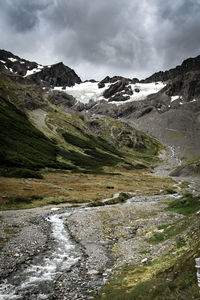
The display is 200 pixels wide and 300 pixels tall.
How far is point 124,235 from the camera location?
33594 mm

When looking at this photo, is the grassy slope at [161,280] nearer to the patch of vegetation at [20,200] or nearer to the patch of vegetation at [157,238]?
the patch of vegetation at [157,238]

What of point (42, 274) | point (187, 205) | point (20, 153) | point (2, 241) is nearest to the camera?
point (42, 274)

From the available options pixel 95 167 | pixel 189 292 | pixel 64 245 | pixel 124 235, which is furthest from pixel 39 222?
pixel 95 167

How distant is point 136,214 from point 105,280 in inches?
1221

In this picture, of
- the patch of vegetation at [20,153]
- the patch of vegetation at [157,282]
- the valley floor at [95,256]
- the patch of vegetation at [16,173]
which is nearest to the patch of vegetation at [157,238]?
the valley floor at [95,256]

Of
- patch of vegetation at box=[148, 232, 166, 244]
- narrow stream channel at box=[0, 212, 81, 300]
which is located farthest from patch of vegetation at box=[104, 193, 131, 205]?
patch of vegetation at box=[148, 232, 166, 244]

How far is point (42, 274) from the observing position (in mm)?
21438

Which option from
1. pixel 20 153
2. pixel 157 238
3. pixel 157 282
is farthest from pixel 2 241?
pixel 20 153

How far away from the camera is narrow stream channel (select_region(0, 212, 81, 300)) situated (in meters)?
18.1

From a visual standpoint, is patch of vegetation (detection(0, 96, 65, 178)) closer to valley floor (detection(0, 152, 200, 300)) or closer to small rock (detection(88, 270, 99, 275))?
valley floor (detection(0, 152, 200, 300))

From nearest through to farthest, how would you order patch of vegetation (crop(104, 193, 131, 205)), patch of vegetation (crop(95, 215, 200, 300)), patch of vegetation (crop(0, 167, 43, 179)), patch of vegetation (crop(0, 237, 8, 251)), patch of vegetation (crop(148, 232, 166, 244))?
patch of vegetation (crop(95, 215, 200, 300))
patch of vegetation (crop(0, 237, 8, 251))
patch of vegetation (crop(148, 232, 166, 244))
patch of vegetation (crop(104, 193, 131, 205))
patch of vegetation (crop(0, 167, 43, 179))

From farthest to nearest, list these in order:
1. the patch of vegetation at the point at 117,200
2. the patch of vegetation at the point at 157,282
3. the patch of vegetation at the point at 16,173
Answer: the patch of vegetation at the point at 16,173 → the patch of vegetation at the point at 117,200 → the patch of vegetation at the point at 157,282

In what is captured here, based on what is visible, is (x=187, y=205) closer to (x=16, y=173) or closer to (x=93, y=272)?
(x=93, y=272)

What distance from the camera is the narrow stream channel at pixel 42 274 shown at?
59.5ft
